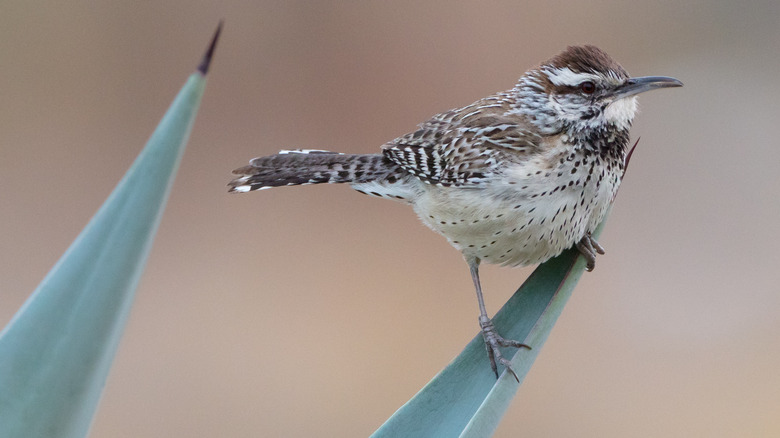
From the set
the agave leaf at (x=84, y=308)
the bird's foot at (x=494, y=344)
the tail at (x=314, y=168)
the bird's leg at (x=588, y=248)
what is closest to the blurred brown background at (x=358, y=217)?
the tail at (x=314, y=168)

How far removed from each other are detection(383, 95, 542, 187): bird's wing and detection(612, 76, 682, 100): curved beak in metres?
0.18

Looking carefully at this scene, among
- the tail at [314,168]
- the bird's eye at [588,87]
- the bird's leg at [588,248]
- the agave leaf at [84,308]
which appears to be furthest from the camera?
the tail at [314,168]

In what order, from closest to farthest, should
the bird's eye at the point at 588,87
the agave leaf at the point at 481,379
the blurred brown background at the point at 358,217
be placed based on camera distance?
the agave leaf at the point at 481,379, the bird's eye at the point at 588,87, the blurred brown background at the point at 358,217

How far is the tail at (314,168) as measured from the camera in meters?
1.73

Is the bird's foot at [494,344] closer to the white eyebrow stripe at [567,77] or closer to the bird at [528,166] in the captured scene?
the bird at [528,166]

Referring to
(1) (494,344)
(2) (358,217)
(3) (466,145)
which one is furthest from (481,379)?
(2) (358,217)

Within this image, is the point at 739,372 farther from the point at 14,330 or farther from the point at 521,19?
the point at 14,330

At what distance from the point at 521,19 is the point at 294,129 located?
1409 mm

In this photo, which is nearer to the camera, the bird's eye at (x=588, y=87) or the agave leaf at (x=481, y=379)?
the agave leaf at (x=481, y=379)

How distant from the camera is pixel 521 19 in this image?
4.34m

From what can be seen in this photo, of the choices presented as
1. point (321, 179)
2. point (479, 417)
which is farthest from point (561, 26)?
point (479, 417)

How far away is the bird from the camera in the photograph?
4.92 feet

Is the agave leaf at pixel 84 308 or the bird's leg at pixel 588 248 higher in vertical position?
the bird's leg at pixel 588 248

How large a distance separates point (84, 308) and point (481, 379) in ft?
1.90
